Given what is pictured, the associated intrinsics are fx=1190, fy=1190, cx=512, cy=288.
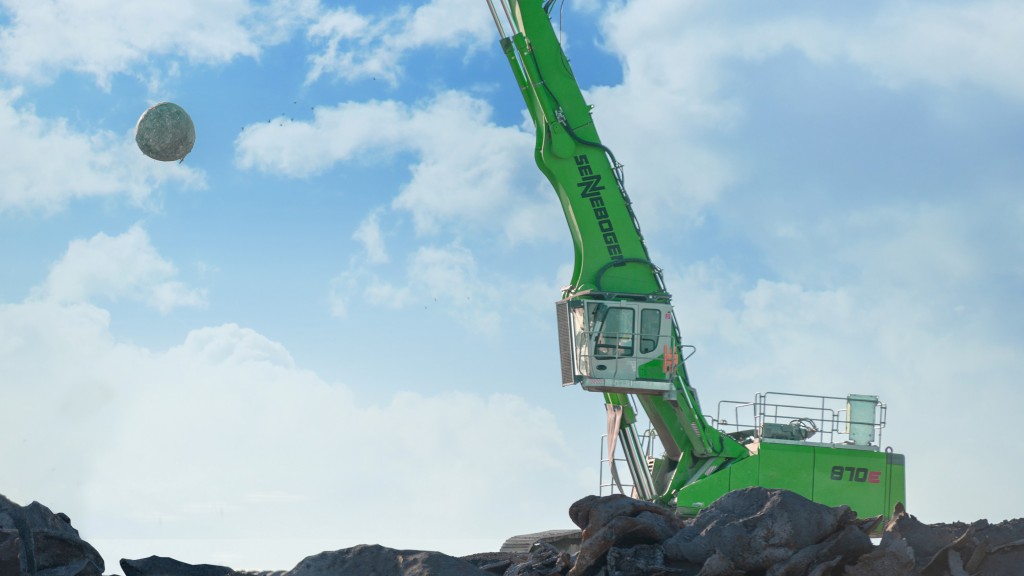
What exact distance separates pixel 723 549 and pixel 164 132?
34.7 feet

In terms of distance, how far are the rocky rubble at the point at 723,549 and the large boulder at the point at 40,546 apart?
0.04ft

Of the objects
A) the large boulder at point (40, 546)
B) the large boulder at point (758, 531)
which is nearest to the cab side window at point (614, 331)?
the large boulder at point (758, 531)

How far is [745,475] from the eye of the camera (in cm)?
2041

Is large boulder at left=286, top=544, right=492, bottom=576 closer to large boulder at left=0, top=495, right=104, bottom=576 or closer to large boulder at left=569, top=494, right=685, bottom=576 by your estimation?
large boulder at left=569, top=494, right=685, bottom=576

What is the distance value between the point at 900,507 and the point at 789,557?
7.65 ft

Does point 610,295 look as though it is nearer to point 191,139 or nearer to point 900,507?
point 191,139

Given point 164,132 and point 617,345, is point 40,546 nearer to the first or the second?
point 164,132

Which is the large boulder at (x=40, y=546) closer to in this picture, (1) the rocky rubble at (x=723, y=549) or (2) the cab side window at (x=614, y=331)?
(1) the rocky rubble at (x=723, y=549)

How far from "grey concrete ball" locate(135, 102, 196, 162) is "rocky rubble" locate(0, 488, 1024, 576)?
690 centimetres

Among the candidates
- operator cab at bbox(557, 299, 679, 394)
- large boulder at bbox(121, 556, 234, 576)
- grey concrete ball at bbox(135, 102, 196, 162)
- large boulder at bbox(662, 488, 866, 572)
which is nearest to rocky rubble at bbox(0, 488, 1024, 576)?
large boulder at bbox(662, 488, 866, 572)

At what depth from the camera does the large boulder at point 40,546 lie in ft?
35.8

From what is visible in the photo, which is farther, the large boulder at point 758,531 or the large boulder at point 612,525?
the large boulder at point 612,525

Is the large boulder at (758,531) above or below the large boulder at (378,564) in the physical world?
above

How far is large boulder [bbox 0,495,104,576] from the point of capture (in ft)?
35.8
